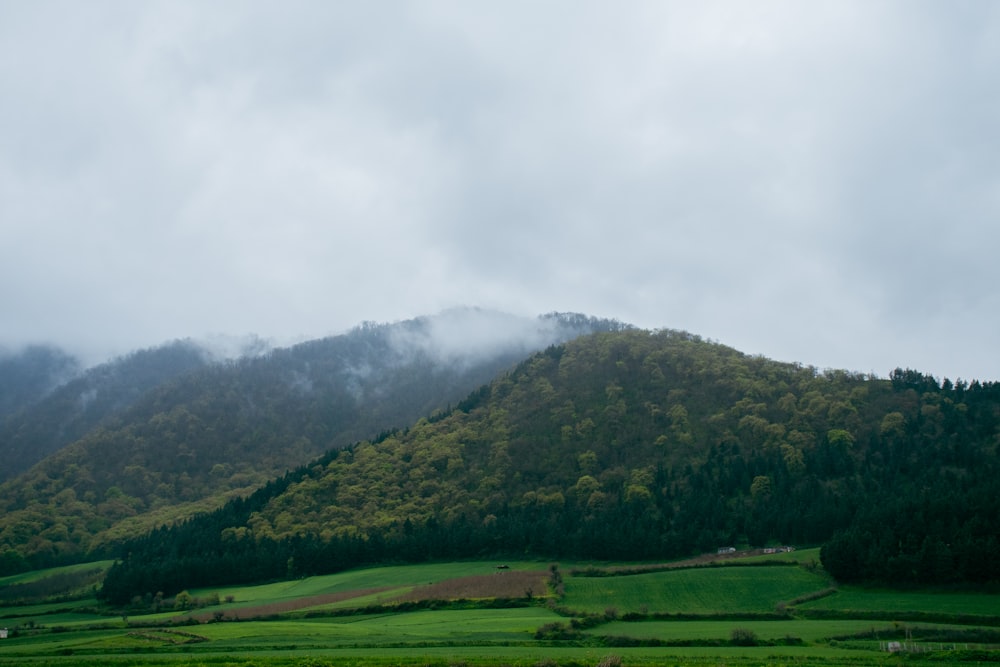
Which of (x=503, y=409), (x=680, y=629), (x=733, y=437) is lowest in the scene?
(x=680, y=629)

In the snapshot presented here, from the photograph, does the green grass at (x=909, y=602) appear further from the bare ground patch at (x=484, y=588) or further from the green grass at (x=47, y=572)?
→ the green grass at (x=47, y=572)

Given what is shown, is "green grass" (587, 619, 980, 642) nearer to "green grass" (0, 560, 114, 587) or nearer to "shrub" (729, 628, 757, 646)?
"shrub" (729, 628, 757, 646)

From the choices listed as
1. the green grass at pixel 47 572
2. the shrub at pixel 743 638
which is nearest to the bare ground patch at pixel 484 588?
the shrub at pixel 743 638

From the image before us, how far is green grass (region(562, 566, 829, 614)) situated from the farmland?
0.22 m

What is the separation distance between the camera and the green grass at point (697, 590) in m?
70.6

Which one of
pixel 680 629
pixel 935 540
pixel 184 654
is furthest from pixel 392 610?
pixel 935 540

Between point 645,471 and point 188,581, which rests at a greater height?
point 645,471

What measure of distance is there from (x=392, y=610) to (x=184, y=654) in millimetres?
25113

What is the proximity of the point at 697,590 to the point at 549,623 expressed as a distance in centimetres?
2158

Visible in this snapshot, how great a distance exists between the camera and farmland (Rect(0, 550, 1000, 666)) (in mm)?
51219

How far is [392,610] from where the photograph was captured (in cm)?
7894

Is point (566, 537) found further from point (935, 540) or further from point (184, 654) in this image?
point (184, 654)

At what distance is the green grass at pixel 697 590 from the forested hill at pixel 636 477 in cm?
623

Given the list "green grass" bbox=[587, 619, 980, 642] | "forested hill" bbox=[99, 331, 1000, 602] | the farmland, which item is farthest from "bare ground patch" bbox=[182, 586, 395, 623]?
"green grass" bbox=[587, 619, 980, 642]
